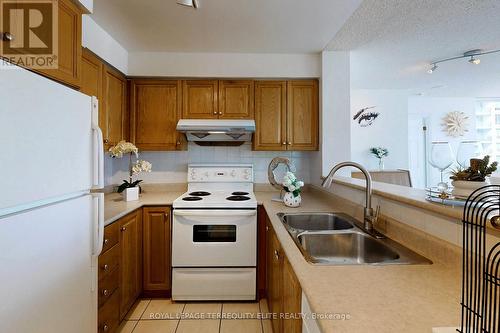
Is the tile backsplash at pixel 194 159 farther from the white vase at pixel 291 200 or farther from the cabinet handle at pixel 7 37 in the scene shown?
the cabinet handle at pixel 7 37

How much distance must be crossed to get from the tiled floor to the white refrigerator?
765 mm

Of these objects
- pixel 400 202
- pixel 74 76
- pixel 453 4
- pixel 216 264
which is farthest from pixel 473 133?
pixel 74 76

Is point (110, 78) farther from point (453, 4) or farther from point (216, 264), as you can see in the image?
point (453, 4)

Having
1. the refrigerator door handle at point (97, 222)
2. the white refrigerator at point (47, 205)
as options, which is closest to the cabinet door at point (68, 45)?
the white refrigerator at point (47, 205)

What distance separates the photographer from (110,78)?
2414mm

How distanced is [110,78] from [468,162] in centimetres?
272

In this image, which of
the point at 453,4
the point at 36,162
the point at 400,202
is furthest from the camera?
the point at 453,4

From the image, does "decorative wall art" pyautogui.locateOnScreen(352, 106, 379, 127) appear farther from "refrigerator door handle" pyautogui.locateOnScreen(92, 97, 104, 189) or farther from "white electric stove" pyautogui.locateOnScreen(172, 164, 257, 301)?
"refrigerator door handle" pyautogui.locateOnScreen(92, 97, 104, 189)

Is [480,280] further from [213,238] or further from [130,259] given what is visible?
[130,259]

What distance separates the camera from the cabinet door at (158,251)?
2381 mm

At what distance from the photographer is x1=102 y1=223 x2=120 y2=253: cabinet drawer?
67.5 inches

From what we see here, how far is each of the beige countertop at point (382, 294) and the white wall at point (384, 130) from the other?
3.82m

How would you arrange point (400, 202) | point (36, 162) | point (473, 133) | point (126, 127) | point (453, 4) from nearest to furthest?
point (36, 162) < point (400, 202) < point (453, 4) < point (126, 127) < point (473, 133)

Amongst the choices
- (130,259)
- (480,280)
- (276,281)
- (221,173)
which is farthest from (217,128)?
(480,280)
